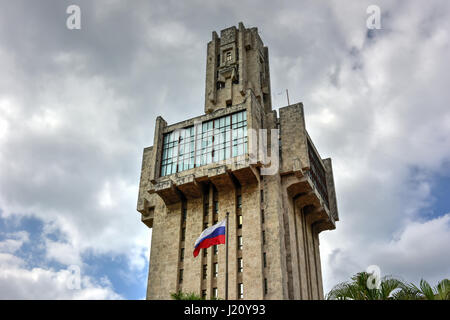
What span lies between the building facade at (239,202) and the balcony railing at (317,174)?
0.62ft

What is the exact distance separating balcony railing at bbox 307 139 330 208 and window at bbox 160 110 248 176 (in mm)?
10880

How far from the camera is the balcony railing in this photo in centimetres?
6207

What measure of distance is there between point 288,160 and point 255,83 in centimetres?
1730

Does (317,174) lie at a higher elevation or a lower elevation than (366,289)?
higher

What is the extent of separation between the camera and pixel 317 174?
212 feet

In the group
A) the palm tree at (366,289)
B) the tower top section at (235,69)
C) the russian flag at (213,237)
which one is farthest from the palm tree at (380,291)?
the tower top section at (235,69)

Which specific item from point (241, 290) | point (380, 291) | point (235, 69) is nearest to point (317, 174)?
point (235, 69)

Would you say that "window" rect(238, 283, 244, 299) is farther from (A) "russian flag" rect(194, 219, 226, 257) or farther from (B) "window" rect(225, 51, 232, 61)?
(B) "window" rect(225, 51, 232, 61)

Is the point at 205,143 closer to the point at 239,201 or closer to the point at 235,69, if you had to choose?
the point at 239,201

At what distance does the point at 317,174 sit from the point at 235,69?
68.6ft
